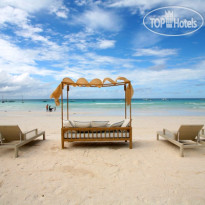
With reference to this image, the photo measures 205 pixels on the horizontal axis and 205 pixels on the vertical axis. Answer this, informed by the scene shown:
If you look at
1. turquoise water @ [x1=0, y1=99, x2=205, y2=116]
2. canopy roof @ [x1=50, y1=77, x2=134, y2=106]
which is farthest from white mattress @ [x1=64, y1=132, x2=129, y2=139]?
turquoise water @ [x1=0, y1=99, x2=205, y2=116]

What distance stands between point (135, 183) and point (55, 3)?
9616 mm

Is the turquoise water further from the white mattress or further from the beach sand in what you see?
the beach sand

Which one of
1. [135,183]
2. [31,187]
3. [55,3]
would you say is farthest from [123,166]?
[55,3]

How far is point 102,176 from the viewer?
11.4 feet

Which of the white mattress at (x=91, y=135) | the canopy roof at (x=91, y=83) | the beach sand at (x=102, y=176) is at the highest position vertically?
the canopy roof at (x=91, y=83)

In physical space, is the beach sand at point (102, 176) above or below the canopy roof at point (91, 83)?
below

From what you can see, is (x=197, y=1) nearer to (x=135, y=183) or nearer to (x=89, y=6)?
(x=89, y=6)

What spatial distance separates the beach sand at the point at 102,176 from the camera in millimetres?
2749

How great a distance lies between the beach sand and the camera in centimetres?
275

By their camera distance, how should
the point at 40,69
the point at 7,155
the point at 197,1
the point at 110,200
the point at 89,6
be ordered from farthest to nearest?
the point at 40,69 < the point at 89,6 < the point at 197,1 < the point at 7,155 < the point at 110,200

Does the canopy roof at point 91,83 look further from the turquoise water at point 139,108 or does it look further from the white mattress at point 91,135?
the turquoise water at point 139,108

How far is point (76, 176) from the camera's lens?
347 cm

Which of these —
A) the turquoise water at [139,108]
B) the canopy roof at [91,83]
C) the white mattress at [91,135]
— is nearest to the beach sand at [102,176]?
the white mattress at [91,135]

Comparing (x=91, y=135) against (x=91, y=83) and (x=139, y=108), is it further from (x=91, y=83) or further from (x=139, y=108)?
(x=139, y=108)
